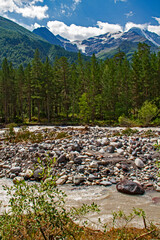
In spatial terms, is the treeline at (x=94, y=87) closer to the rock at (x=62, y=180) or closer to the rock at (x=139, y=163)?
the rock at (x=139, y=163)

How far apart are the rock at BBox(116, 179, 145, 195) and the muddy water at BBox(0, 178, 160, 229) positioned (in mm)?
168

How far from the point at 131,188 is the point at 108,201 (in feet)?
3.64

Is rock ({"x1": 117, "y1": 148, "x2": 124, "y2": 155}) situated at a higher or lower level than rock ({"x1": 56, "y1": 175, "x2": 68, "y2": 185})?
higher

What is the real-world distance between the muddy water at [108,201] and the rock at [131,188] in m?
0.17

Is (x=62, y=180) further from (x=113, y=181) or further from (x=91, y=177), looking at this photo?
(x=113, y=181)

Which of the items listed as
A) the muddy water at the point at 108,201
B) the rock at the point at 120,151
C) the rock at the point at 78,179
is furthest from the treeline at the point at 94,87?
the muddy water at the point at 108,201

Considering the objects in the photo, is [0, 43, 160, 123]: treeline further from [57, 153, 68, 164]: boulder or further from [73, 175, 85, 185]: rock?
[73, 175, 85, 185]: rock

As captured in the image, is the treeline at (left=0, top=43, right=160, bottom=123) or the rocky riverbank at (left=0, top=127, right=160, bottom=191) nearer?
the rocky riverbank at (left=0, top=127, right=160, bottom=191)

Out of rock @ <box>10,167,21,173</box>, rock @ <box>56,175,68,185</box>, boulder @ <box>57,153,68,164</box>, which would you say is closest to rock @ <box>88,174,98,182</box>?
rock @ <box>56,175,68,185</box>

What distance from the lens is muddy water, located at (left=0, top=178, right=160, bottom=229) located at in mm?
5059

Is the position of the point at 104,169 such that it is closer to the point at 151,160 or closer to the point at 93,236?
the point at 151,160

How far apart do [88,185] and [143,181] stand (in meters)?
2.30

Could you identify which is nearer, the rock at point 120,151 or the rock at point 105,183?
the rock at point 105,183

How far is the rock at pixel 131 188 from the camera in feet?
21.2
